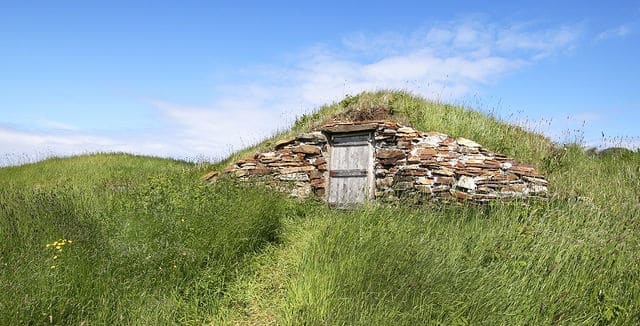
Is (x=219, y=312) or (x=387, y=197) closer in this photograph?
(x=219, y=312)

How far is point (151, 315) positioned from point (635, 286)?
5.40 meters

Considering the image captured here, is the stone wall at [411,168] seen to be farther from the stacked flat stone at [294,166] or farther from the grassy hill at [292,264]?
the grassy hill at [292,264]

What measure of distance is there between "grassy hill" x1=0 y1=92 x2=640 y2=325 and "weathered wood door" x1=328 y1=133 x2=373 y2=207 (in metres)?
2.23

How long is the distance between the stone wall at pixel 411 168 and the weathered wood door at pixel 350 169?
19 centimetres

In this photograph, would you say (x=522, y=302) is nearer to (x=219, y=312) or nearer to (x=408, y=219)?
(x=408, y=219)

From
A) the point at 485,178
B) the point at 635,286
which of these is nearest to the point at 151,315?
the point at 635,286

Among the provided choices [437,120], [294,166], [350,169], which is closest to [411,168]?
[350,169]

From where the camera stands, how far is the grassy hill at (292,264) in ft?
14.7

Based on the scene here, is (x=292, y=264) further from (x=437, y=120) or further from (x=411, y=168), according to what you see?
(x=437, y=120)

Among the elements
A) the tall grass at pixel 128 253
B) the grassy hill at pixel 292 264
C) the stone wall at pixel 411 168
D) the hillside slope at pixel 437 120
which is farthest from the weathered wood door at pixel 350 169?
the tall grass at pixel 128 253

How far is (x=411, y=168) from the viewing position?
1009 centimetres

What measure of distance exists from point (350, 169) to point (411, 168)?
62.0 inches

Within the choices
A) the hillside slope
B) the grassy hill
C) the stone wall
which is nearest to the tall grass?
the grassy hill

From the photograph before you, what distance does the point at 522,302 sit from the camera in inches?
182
